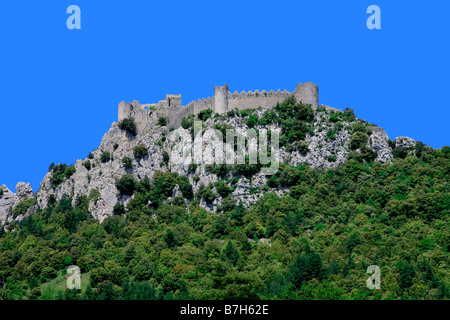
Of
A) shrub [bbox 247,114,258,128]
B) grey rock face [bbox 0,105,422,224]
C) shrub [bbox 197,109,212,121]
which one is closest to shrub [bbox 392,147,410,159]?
grey rock face [bbox 0,105,422,224]

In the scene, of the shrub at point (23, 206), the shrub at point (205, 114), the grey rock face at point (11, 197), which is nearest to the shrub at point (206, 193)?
the shrub at point (205, 114)

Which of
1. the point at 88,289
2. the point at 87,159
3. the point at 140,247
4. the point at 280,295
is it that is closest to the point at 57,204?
the point at 87,159

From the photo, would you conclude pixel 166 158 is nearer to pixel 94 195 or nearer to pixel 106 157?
pixel 106 157

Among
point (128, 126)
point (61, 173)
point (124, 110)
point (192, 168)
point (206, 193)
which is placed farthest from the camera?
point (61, 173)

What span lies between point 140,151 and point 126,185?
5.58m

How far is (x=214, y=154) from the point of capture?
9806 centimetres

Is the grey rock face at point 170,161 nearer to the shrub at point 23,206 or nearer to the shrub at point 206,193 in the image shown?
the shrub at point 206,193

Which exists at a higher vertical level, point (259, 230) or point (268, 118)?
point (268, 118)

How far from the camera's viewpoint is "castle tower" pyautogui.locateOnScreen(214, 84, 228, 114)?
102m

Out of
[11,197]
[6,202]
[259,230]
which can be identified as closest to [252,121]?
[259,230]

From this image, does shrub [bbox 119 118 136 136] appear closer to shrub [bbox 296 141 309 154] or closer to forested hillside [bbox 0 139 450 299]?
forested hillside [bbox 0 139 450 299]

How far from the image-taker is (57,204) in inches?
4117
